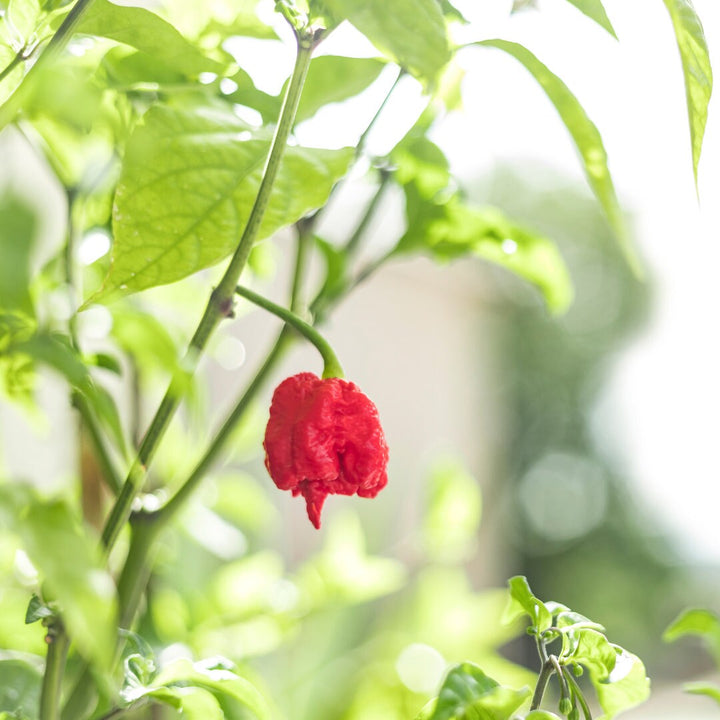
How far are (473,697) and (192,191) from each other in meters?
0.13

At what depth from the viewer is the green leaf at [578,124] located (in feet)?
0.70

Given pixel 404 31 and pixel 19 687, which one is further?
pixel 19 687

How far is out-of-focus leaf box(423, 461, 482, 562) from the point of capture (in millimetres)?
605

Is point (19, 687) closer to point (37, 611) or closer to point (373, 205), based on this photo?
point (37, 611)

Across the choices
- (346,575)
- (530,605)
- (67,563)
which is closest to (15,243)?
(67,563)

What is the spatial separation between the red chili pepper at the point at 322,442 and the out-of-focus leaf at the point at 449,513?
0.40 m

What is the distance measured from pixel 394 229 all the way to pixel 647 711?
135cm

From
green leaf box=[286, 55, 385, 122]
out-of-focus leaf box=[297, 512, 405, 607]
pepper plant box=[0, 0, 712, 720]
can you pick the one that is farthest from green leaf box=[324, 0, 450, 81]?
out-of-focus leaf box=[297, 512, 405, 607]

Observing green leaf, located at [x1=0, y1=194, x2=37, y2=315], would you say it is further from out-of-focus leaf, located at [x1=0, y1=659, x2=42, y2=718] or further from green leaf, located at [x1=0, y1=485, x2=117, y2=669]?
out-of-focus leaf, located at [x1=0, y1=659, x2=42, y2=718]

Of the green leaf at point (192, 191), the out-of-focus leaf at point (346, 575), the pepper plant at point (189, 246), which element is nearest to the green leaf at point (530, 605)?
the pepper plant at point (189, 246)

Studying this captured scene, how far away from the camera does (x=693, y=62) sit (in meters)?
0.18

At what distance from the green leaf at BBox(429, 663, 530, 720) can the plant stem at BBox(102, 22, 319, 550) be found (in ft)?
0.28

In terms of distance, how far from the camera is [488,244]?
340mm

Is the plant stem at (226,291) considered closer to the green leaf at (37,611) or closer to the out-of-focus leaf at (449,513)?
the green leaf at (37,611)
